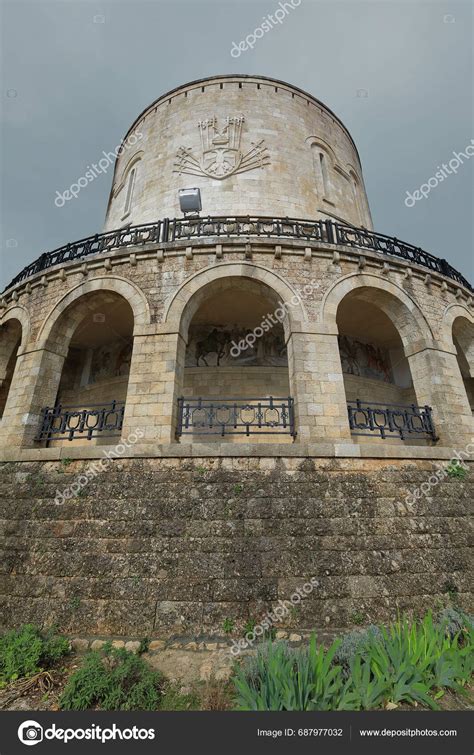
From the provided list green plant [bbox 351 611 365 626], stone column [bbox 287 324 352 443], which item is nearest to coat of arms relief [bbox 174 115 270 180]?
stone column [bbox 287 324 352 443]

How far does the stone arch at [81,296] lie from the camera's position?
26.2 ft

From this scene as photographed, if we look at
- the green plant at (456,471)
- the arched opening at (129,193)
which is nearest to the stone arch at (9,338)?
the arched opening at (129,193)

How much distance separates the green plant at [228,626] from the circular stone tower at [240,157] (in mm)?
11531

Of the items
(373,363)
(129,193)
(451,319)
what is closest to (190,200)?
(129,193)

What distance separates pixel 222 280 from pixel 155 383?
3.00 metres

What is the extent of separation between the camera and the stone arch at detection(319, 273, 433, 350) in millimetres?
8211

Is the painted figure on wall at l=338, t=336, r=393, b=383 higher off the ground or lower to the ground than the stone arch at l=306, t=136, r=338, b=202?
lower

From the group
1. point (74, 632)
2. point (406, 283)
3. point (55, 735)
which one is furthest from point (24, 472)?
point (406, 283)

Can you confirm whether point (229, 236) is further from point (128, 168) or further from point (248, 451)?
point (128, 168)

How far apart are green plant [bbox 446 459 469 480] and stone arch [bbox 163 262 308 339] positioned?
13.7 ft

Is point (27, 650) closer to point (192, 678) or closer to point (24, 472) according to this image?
point (192, 678)

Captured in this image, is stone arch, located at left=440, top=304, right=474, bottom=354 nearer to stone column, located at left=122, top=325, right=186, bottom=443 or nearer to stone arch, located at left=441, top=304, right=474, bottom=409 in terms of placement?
stone arch, located at left=441, top=304, right=474, bottom=409

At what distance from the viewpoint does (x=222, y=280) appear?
8039 mm

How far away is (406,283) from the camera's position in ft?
28.9
